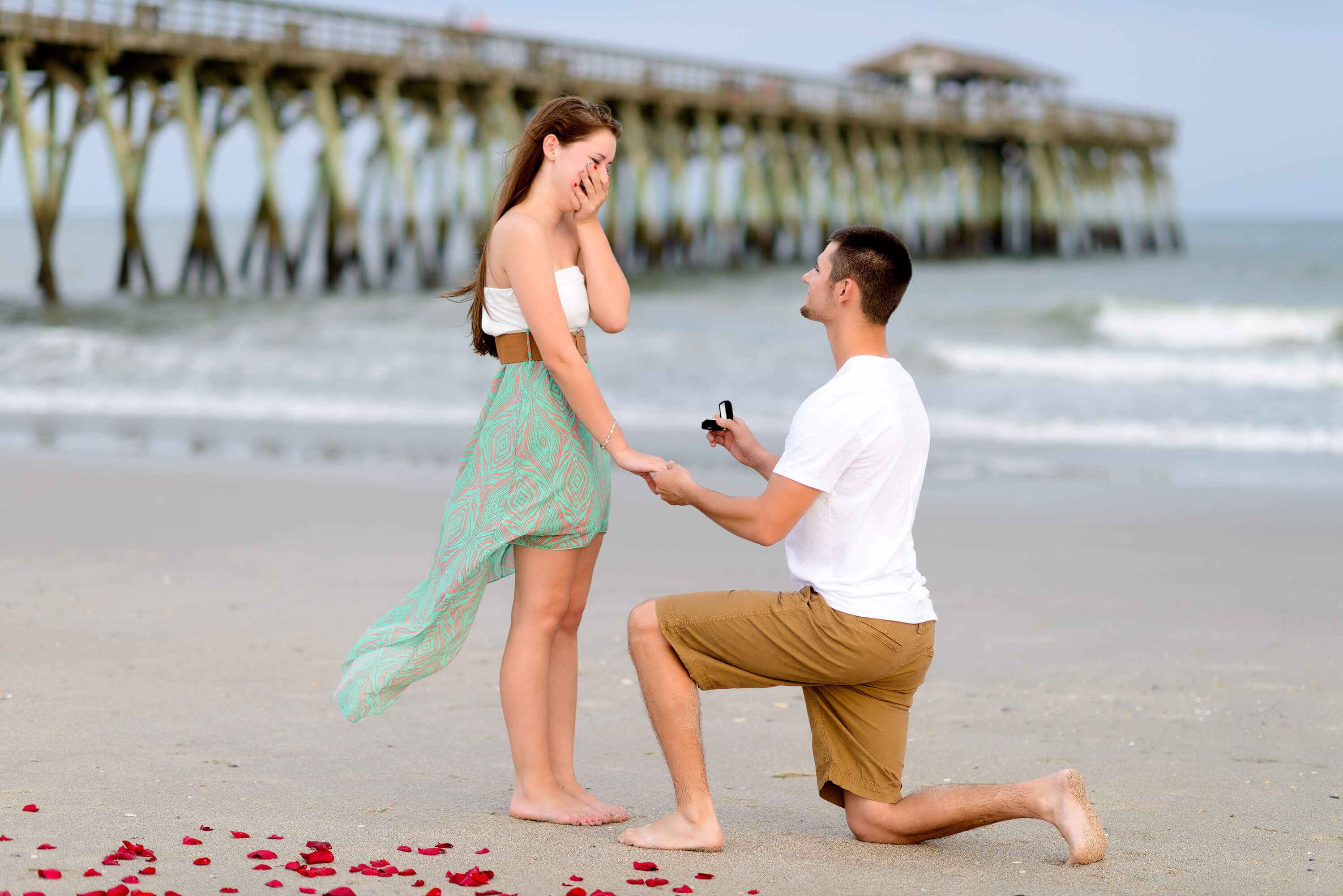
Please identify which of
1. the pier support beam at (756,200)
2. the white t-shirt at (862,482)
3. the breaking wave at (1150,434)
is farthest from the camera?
the pier support beam at (756,200)

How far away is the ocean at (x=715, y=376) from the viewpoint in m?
10.4

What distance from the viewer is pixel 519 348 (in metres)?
3.13

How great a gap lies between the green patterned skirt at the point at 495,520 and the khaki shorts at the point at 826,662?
33 centimetres

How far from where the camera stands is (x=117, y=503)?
24.5 feet

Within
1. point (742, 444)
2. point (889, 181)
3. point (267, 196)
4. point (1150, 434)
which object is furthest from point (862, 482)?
point (889, 181)

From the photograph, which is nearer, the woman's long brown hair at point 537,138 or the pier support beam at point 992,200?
the woman's long brown hair at point 537,138

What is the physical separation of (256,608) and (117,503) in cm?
263

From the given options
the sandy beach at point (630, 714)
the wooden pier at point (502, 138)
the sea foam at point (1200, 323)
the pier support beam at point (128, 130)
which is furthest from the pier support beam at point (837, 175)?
the sandy beach at point (630, 714)

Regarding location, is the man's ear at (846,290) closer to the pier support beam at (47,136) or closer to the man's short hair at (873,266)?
the man's short hair at (873,266)

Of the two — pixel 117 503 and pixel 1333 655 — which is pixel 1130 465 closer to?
pixel 1333 655

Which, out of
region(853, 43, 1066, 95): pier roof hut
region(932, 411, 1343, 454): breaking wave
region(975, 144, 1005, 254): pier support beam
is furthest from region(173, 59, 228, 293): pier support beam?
region(853, 43, 1066, 95): pier roof hut

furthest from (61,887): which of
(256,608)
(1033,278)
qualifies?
(1033,278)

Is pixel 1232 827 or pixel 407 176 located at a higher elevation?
pixel 407 176

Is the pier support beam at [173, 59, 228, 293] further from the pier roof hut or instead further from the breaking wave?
the pier roof hut
